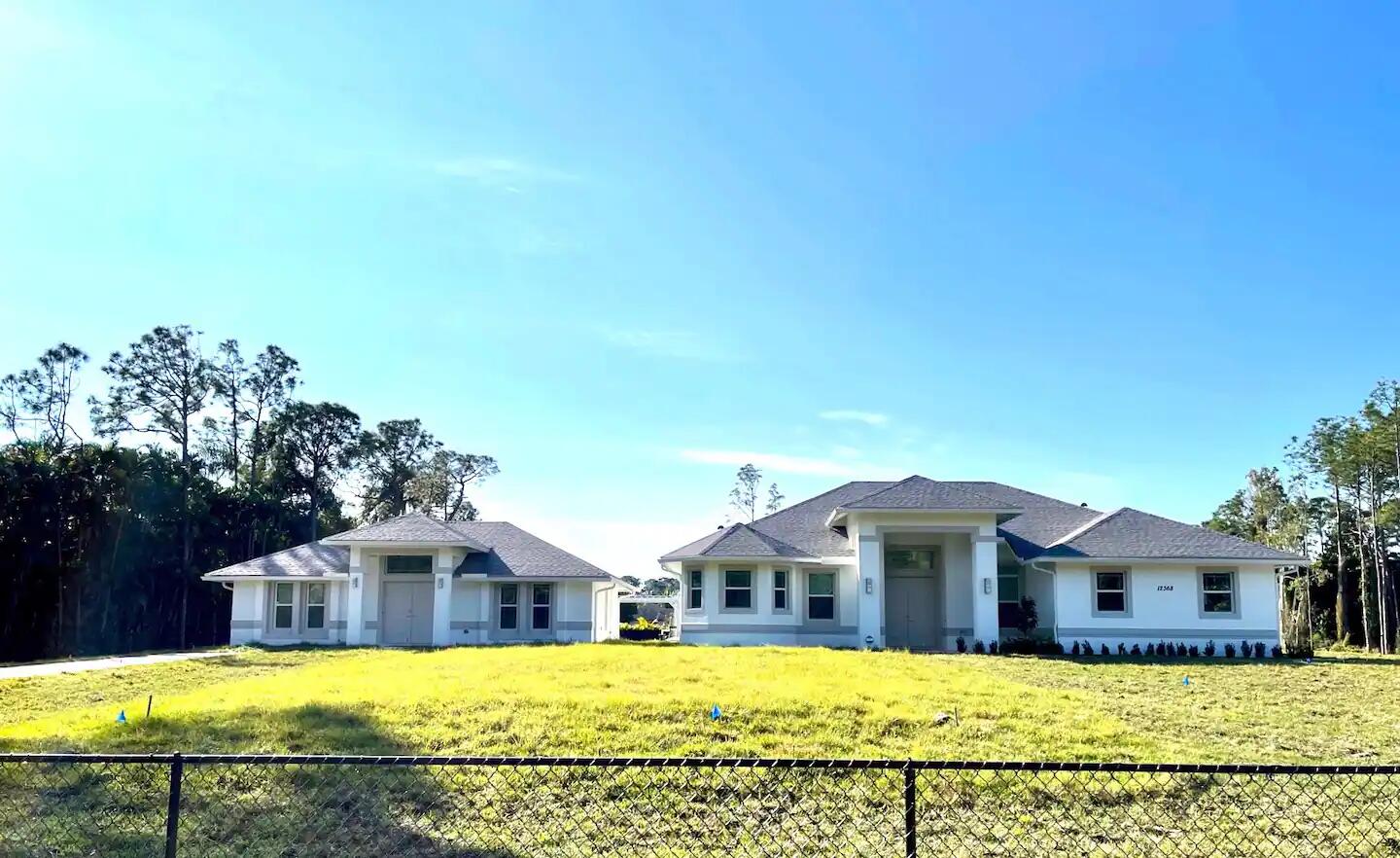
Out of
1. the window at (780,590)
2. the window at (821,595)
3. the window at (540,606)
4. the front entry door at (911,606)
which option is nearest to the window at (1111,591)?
the front entry door at (911,606)

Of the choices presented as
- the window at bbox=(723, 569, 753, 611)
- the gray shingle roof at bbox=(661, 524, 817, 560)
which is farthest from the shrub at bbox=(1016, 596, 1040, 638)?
the window at bbox=(723, 569, 753, 611)

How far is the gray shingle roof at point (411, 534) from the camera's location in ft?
96.6

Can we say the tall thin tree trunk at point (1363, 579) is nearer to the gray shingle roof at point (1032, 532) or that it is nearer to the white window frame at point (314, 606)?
the gray shingle roof at point (1032, 532)

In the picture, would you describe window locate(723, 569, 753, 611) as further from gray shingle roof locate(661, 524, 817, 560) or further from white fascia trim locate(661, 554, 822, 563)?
gray shingle roof locate(661, 524, 817, 560)

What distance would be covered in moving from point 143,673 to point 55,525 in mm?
20439

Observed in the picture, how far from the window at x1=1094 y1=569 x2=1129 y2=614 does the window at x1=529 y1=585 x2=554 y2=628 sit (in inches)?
631

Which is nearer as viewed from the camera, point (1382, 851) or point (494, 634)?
point (1382, 851)

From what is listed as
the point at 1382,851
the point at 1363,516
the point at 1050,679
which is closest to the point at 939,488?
the point at 1050,679

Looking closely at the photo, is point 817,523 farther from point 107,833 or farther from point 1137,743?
point 107,833

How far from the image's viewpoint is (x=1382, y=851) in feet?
21.2

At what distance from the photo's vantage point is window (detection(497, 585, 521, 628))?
102 ft

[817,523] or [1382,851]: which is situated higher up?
[817,523]

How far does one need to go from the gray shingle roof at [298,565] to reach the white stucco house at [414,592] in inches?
1.3

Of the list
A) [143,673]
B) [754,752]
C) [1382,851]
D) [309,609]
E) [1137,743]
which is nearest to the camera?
[1382,851]
